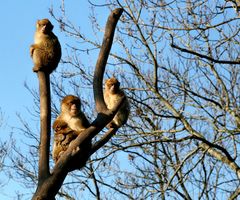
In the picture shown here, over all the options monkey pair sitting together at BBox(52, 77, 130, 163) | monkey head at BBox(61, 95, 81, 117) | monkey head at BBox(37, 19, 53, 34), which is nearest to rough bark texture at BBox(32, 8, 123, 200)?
monkey pair sitting together at BBox(52, 77, 130, 163)

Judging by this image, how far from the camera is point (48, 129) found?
12.3 ft

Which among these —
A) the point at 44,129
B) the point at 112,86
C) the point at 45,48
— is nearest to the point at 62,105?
the point at 45,48

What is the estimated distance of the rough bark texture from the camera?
3.58m

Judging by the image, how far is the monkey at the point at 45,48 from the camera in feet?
15.0

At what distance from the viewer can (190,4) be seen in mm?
9625

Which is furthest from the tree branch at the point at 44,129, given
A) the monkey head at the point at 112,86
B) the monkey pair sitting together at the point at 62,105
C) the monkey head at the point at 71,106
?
the monkey head at the point at 112,86

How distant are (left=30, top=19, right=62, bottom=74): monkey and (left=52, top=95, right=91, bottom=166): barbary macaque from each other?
680mm

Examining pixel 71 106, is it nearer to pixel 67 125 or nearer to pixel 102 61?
pixel 67 125

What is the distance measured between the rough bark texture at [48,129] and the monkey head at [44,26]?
1260 mm

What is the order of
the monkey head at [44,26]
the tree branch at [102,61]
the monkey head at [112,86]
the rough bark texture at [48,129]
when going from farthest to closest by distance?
the monkey head at [112,86] → the monkey head at [44,26] → the tree branch at [102,61] → the rough bark texture at [48,129]

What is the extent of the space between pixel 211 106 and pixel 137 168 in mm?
2757

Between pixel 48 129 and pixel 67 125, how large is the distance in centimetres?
150

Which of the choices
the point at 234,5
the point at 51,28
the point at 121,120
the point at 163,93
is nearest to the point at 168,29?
the point at 234,5

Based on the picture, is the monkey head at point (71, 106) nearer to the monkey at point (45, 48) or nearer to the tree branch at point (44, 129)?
the monkey at point (45, 48)
